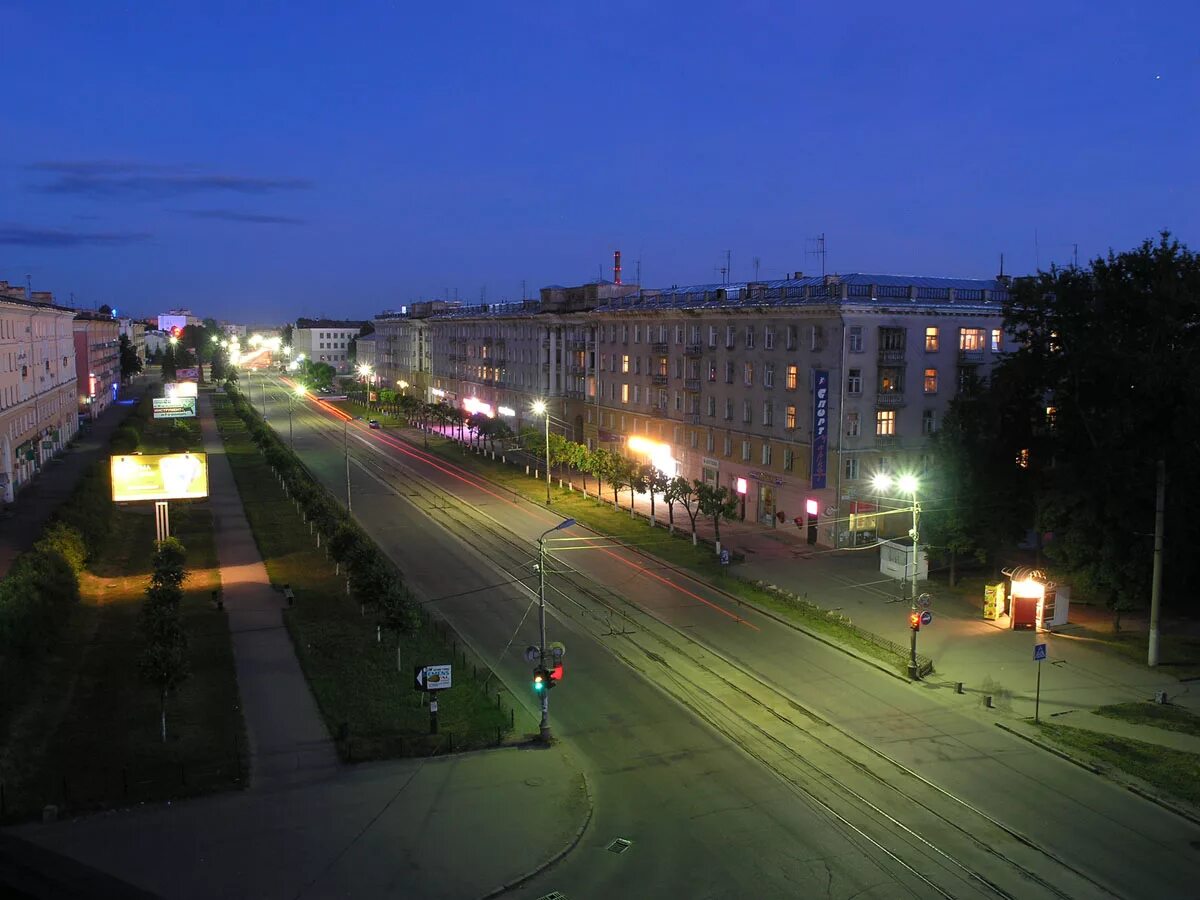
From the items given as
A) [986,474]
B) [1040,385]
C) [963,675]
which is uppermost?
[1040,385]

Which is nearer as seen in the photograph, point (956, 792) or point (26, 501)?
point (956, 792)

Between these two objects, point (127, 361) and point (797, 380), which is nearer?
point (797, 380)

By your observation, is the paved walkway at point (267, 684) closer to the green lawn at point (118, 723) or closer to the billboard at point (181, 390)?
the green lawn at point (118, 723)

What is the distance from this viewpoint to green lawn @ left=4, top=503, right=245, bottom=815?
2048cm

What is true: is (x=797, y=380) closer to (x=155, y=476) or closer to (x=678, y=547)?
(x=678, y=547)

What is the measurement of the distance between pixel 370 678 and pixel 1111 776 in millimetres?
19830

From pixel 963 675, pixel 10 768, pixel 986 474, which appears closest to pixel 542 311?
pixel 986 474

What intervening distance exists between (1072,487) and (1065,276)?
8.43 m

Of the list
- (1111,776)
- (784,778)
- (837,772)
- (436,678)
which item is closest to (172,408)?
(436,678)

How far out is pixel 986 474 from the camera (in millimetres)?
38656

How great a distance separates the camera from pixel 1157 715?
85.8ft

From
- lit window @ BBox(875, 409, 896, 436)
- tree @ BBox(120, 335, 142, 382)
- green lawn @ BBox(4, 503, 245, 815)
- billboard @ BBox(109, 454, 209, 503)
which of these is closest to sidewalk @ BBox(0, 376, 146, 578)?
billboard @ BBox(109, 454, 209, 503)

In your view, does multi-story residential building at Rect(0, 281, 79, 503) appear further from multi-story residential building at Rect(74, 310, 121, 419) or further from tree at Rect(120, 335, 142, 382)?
tree at Rect(120, 335, 142, 382)

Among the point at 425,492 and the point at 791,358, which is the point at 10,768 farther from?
the point at 425,492
